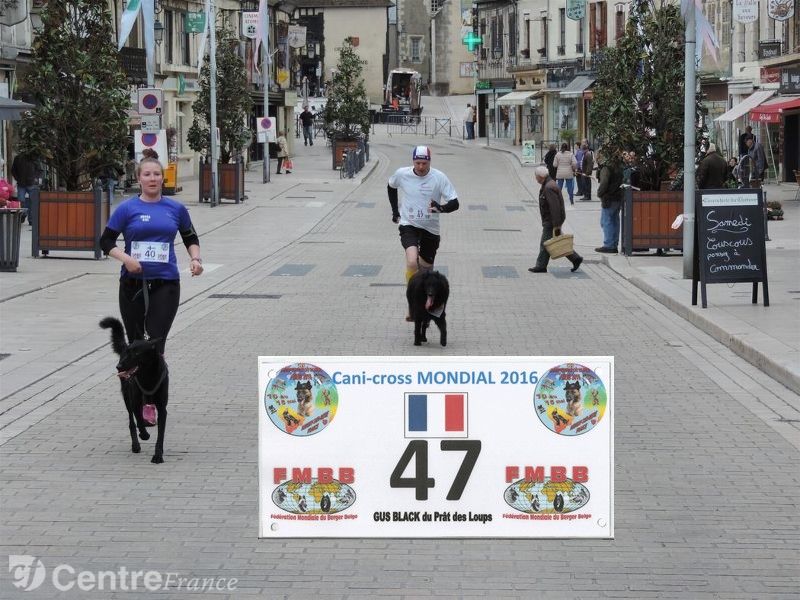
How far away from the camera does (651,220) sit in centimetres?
2405

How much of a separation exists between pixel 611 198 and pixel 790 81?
14.6 m

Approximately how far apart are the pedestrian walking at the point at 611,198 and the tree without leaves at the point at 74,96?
8039 millimetres

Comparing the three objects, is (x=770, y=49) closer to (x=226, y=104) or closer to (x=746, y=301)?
(x=226, y=104)

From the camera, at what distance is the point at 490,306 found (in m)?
17.4

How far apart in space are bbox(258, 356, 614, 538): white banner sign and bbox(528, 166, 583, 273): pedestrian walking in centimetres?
1569

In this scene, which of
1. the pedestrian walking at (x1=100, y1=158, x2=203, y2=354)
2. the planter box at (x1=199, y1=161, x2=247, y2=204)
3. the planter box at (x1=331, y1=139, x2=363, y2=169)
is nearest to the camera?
the pedestrian walking at (x1=100, y1=158, x2=203, y2=354)

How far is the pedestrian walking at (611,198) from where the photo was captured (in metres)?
24.5

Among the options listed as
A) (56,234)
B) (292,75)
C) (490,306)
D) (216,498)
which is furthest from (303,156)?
(216,498)

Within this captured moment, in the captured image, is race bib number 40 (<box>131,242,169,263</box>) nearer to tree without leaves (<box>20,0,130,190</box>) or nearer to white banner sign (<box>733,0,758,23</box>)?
tree without leaves (<box>20,0,130,190</box>)

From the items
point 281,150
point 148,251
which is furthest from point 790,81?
point 148,251

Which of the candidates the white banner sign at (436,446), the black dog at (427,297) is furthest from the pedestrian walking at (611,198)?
the white banner sign at (436,446)

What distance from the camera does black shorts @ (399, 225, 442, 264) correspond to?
14609mm

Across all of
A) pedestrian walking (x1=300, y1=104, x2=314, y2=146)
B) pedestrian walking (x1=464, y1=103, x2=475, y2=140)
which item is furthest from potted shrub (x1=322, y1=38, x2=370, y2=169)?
pedestrian walking (x1=464, y1=103, x2=475, y2=140)

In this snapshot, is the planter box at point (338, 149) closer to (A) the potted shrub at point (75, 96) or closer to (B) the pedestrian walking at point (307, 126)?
(B) the pedestrian walking at point (307, 126)
